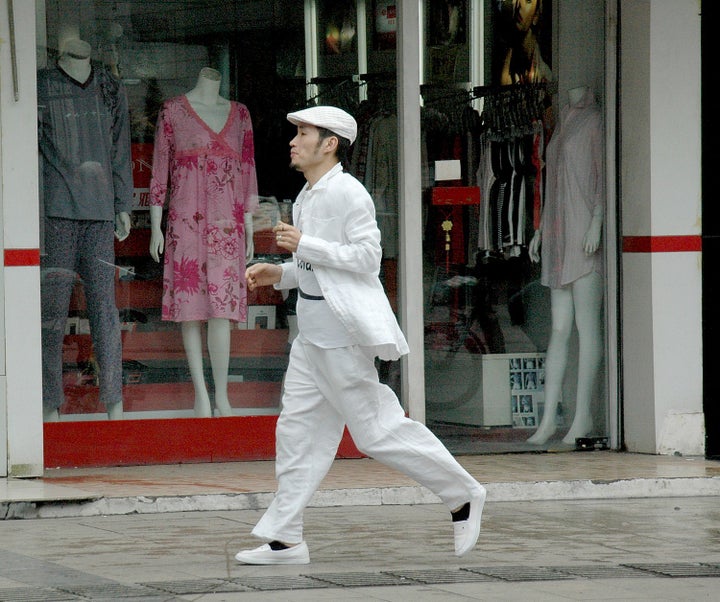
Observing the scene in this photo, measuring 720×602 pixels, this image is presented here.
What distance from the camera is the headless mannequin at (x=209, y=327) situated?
9992 mm

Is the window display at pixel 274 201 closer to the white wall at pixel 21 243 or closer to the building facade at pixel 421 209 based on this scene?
the building facade at pixel 421 209

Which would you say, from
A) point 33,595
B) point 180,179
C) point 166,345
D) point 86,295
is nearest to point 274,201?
point 180,179

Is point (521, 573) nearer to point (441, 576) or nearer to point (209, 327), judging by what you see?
point (441, 576)

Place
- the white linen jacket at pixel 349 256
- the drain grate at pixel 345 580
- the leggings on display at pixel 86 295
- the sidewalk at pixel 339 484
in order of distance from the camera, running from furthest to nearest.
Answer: the leggings on display at pixel 86 295
the sidewalk at pixel 339 484
the white linen jacket at pixel 349 256
the drain grate at pixel 345 580

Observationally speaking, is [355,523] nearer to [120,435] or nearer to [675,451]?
[120,435]

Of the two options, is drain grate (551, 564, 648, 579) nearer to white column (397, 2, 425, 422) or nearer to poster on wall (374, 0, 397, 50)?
white column (397, 2, 425, 422)

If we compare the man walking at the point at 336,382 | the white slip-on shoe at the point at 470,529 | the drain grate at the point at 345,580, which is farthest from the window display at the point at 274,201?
the drain grate at the point at 345,580

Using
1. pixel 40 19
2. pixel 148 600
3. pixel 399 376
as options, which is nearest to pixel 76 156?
pixel 40 19

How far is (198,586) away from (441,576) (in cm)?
107

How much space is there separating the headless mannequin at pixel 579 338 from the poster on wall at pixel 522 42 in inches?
12.7

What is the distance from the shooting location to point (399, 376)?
405 inches

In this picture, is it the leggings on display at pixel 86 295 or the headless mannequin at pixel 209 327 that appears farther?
the headless mannequin at pixel 209 327

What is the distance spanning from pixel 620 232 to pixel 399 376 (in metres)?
1.93

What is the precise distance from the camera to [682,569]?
662 centimetres
